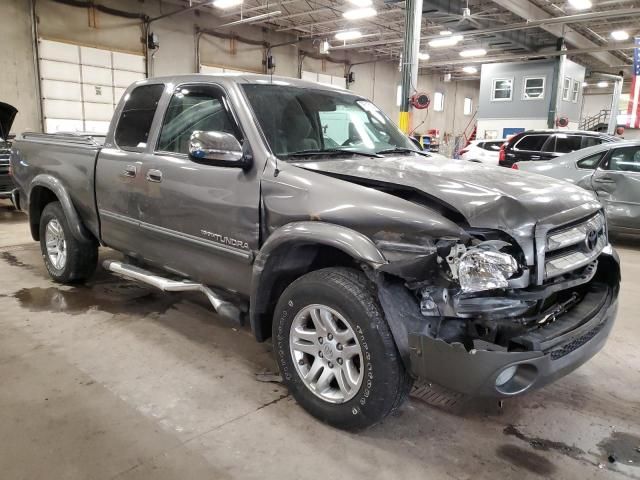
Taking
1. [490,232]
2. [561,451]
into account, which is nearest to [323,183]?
[490,232]

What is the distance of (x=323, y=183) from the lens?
2.47m

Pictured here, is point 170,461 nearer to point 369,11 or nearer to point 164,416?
point 164,416

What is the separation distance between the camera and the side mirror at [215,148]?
2.62 metres

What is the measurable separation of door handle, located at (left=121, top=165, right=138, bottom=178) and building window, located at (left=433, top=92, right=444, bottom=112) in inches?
1152

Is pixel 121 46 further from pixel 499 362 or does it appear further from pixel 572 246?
pixel 499 362

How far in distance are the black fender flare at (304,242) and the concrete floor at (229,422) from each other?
0.52m

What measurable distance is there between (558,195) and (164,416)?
2.30 metres

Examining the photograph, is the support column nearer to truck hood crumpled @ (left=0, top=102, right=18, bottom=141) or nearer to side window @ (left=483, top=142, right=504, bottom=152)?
side window @ (left=483, top=142, right=504, bottom=152)

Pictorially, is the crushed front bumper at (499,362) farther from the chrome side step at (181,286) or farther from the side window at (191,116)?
the side window at (191,116)

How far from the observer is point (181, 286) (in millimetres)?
3270

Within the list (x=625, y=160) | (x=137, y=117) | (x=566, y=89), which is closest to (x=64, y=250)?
(x=137, y=117)

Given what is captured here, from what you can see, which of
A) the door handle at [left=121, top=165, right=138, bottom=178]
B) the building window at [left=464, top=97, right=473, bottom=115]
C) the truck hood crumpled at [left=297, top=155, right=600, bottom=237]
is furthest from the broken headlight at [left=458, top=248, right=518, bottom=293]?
the building window at [left=464, top=97, right=473, bottom=115]

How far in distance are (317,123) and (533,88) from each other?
20.6m

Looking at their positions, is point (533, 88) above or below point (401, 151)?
above
